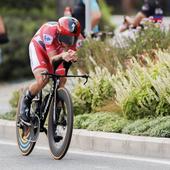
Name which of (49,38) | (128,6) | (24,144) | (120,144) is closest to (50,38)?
(49,38)

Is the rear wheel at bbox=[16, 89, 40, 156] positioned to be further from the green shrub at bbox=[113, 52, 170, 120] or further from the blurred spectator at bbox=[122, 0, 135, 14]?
the blurred spectator at bbox=[122, 0, 135, 14]

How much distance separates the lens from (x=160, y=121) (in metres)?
11.1

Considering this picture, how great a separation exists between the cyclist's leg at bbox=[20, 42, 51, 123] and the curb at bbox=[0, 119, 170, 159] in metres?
0.83

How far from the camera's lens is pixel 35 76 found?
1045 cm

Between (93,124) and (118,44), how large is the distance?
2777 mm

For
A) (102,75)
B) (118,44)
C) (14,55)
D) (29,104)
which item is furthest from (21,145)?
(14,55)

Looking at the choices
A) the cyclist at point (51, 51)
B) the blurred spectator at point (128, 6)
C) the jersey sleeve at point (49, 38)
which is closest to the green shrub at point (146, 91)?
the cyclist at point (51, 51)

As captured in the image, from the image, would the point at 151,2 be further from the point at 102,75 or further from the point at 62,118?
the point at 62,118

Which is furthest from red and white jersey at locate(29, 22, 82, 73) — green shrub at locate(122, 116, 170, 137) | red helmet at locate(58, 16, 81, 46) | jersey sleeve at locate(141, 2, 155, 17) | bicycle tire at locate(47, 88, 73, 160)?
jersey sleeve at locate(141, 2, 155, 17)

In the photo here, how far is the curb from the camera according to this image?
10438mm

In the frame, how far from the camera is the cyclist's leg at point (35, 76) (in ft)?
34.1

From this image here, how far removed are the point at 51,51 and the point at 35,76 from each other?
0.37 metres

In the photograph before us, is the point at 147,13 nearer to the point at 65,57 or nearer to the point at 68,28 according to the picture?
the point at 68,28

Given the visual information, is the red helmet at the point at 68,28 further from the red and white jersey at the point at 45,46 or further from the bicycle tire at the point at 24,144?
the bicycle tire at the point at 24,144
